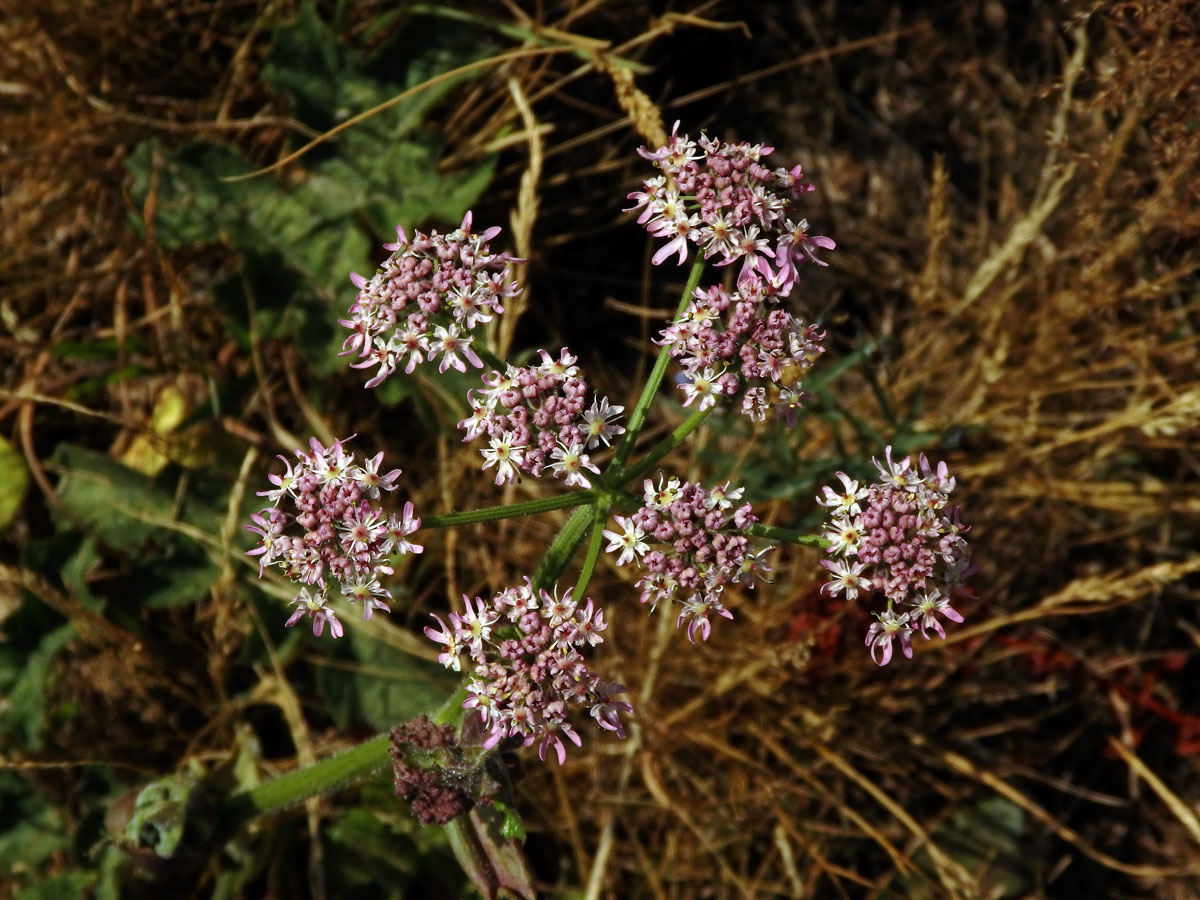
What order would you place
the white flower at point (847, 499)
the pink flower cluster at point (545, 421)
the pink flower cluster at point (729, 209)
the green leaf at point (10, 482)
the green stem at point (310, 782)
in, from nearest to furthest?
the pink flower cluster at point (545, 421) → the white flower at point (847, 499) → the pink flower cluster at point (729, 209) → the green stem at point (310, 782) → the green leaf at point (10, 482)

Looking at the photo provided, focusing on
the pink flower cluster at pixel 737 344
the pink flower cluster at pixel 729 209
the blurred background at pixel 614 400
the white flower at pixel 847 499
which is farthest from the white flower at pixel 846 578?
the blurred background at pixel 614 400

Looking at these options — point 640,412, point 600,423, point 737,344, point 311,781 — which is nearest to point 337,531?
point 600,423

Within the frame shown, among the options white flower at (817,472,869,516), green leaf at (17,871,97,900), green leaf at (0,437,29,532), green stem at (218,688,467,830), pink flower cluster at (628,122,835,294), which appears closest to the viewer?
white flower at (817,472,869,516)

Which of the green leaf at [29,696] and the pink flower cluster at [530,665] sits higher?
the pink flower cluster at [530,665]

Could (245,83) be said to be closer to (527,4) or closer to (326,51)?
(326,51)

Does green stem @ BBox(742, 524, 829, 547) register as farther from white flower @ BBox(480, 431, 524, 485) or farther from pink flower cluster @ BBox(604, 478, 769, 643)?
white flower @ BBox(480, 431, 524, 485)

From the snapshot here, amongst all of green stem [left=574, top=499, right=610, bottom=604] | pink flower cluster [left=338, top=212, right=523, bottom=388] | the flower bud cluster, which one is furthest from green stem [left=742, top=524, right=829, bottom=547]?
the flower bud cluster

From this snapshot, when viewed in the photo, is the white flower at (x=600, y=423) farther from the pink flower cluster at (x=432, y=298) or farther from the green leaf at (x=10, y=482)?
the green leaf at (x=10, y=482)

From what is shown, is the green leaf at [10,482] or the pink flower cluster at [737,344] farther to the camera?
the green leaf at [10,482]
